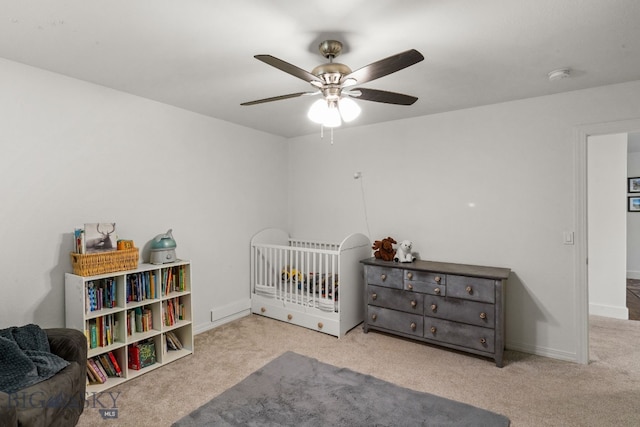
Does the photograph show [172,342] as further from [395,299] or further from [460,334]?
[460,334]

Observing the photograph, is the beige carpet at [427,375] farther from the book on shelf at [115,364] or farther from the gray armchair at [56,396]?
the gray armchair at [56,396]

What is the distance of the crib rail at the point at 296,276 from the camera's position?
3.50m

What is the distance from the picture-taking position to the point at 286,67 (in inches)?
65.3

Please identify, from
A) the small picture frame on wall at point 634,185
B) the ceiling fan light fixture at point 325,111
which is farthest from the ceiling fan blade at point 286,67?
the small picture frame on wall at point 634,185

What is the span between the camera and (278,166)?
4.58m

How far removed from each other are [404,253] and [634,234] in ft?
18.1

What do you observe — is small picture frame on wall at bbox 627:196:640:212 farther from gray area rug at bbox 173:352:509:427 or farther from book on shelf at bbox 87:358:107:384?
book on shelf at bbox 87:358:107:384

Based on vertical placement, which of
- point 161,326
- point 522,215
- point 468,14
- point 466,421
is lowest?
point 466,421

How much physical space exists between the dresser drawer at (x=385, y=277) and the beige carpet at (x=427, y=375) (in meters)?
0.55

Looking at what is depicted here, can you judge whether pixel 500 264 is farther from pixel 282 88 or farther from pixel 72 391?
pixel 72 391

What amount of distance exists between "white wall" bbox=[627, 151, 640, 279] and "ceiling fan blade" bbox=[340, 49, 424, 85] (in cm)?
690

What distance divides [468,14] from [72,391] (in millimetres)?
2856

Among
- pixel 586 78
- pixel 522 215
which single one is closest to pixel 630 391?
pixel 522 215

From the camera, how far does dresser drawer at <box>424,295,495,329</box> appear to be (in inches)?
111
